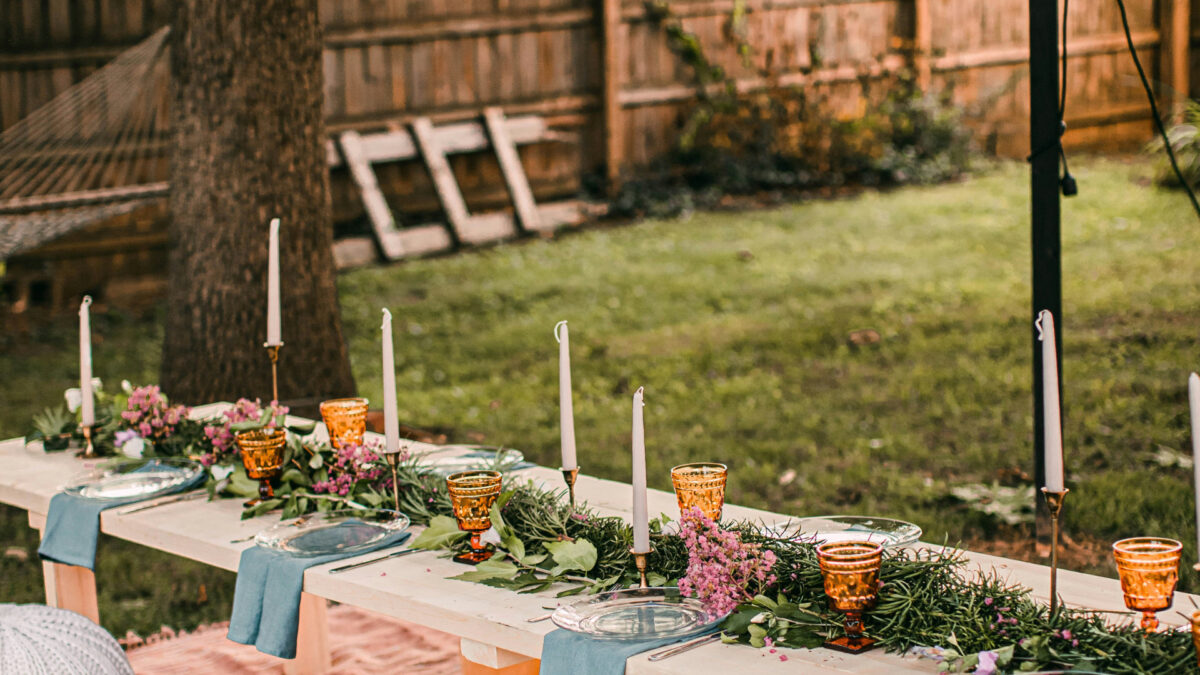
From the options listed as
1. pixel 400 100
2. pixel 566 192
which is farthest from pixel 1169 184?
pixel 400 100

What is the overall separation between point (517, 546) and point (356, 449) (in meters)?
0.50

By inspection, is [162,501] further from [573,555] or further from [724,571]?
→ [724,571]

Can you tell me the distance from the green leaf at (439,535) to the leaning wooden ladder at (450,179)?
626 centimetres

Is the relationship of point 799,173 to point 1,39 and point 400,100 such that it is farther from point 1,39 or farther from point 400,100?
point 1,39

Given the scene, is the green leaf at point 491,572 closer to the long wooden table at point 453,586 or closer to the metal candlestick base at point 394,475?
the long wooden table at point 453,586

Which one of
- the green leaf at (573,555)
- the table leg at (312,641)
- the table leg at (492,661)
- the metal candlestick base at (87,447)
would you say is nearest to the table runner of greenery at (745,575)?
the green leaf at (573,555)

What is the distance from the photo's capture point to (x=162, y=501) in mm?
2438

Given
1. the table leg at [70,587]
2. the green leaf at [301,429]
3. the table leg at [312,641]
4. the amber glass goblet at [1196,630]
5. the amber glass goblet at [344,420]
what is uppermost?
the amber glass goblet at [344,420]

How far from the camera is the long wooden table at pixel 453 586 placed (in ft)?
5.11

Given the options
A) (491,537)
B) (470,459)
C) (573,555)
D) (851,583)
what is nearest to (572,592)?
(573,555)

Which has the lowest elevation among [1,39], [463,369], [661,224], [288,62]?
[463,369]

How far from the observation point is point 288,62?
12.5 feet

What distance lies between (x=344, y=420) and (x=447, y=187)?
20.7 ft

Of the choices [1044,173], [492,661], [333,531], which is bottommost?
[492,661]
